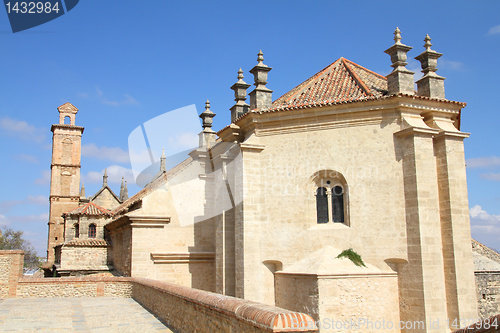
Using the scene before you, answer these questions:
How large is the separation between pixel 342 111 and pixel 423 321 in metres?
6.89

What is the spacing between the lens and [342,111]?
1460cm

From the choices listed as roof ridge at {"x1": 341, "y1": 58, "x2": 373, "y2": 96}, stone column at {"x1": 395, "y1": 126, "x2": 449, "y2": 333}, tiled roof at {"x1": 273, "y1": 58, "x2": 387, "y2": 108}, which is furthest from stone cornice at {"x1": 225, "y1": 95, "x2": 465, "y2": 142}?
stone column at {"x1": 395, "y1": 126, "x2": 449, "y2": 333}

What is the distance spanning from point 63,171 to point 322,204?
1263 inches

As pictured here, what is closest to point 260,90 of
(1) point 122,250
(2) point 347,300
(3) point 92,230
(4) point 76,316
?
(2) point 347,300

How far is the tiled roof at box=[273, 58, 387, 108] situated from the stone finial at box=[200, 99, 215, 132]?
5428 millimetres

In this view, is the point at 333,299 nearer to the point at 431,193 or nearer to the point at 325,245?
the point at 325,245

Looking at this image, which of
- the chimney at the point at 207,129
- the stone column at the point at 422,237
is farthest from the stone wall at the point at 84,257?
the stone column at the point at 422,237

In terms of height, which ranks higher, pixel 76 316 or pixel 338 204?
pixel 338 204

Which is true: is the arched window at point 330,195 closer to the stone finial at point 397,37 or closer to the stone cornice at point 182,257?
the stone finial at point 397,37

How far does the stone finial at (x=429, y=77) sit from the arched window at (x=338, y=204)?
175 inches

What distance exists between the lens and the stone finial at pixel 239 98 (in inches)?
702

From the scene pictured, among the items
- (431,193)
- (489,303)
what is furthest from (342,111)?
(489,303)

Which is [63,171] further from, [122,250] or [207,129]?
[207,129]

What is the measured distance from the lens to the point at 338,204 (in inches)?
579
